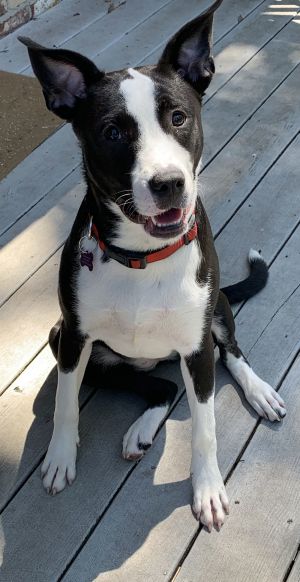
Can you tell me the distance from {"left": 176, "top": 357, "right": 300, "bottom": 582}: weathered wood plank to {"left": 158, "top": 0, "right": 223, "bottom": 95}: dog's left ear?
1235 millimetres

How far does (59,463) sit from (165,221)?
0.95 m

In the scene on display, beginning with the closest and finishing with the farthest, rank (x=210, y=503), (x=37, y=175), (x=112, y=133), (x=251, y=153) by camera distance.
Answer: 1. (x=112, y=133)
2. (x=210, y=503)
3. (x=37, y=175)
4. (x=251, y=153)

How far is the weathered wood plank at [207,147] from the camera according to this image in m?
3.36

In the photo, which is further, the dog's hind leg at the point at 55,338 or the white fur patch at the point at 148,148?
the dog's hind leg at the point at 55,338

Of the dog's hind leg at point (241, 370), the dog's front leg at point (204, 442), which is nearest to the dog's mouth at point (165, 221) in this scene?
the dog's front leg at point (204, 442)

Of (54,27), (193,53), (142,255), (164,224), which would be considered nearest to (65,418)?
(142,255)

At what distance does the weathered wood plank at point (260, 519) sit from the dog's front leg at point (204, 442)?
6 centimetres

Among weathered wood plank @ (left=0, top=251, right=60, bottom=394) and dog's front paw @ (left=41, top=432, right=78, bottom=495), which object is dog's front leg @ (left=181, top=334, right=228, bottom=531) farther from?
weathered wood plank @ (left=0, top=251, right=60, bottom=394)

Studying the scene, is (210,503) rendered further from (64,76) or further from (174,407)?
(64,76)

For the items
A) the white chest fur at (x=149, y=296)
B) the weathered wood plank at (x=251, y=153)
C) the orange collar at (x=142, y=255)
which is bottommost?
the weathered wood plank at (x=251, y=153)

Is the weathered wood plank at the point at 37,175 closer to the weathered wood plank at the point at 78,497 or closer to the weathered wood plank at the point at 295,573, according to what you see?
the weathered wood plank at the point at 78,497

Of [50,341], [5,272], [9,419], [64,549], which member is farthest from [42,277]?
[64,549]

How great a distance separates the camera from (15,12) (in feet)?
15.9

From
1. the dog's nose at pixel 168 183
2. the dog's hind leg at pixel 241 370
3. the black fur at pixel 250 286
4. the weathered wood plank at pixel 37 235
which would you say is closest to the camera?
the dog's nose at pixel 168 183
